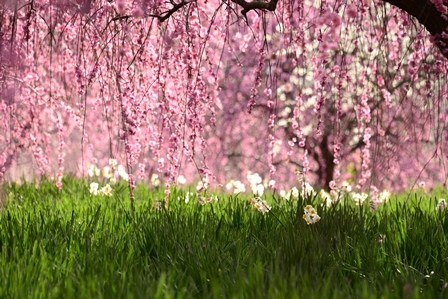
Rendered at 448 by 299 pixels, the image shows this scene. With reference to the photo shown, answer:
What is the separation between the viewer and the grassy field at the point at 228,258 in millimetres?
3057

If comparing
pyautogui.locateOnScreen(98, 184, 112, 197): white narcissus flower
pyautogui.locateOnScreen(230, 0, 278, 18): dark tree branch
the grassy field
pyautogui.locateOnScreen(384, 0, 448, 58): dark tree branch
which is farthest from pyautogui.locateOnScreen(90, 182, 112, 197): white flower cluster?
pyautogui.locateOnScreen(384, 0, 448, 58): dark tree branch

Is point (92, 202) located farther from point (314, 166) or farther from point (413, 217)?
point (314, 166)

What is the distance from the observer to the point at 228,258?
3.66m

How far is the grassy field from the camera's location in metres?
3.06

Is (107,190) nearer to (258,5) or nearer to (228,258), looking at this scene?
(258,5)

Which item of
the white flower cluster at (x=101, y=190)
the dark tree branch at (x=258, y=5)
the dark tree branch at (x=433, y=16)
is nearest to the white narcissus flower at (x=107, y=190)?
the white flower cluster at (x=101, y=190)

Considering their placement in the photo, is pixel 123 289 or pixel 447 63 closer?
pixel 123 289

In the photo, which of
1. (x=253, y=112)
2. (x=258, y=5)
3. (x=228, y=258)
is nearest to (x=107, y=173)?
(x=253, y=112)

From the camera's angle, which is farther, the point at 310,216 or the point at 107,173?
the point at 107,173

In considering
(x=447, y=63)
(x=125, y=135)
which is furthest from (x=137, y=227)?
(x=447, y=63)

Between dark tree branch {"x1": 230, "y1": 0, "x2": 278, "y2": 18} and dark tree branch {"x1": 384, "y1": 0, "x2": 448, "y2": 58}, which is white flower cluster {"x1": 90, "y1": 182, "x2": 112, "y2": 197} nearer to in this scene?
dark tree branch {"x1": 230, "y1": 0, "x2": 278, "y2": 18}

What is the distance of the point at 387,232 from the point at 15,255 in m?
2.20

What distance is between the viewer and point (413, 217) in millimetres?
4766

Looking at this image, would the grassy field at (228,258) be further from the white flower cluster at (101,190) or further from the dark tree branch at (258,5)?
the white flower cluster at (101,190)
